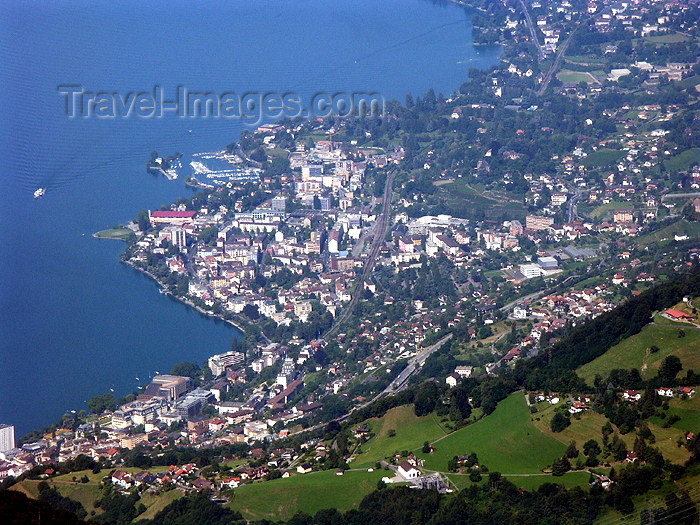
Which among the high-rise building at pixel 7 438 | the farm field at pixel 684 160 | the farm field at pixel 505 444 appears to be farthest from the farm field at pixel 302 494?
the farm field at pixel 684 160

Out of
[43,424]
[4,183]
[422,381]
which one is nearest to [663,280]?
[422,381]

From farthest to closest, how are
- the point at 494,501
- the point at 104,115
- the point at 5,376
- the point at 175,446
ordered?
the point at 104,115, the point at 5,376, the point at 175,446, the point at 494,501

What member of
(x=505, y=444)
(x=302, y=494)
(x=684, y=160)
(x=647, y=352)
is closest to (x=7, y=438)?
(x=302, y=494)

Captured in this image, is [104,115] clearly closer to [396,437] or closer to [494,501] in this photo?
[396,437]

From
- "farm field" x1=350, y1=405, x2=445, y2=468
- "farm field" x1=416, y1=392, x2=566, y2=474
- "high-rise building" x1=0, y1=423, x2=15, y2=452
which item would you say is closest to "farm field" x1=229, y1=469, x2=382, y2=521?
"farm field" x1=350, y1=405, x2=445, y2=468

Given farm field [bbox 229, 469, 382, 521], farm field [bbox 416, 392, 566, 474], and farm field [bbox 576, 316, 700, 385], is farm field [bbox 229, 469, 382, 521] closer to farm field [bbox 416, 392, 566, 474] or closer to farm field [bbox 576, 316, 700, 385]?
farm field [bbox 416, 392, 566, 474]

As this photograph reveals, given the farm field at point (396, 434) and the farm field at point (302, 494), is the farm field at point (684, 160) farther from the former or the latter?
the farm field at point (302, 494)
